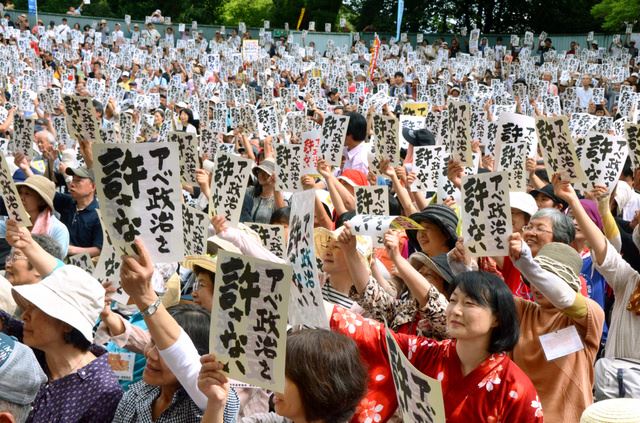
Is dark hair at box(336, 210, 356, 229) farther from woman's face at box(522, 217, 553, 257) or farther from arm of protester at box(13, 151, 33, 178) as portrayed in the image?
arm of protester at box(13, 151, 33, 178)

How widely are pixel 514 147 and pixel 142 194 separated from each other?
403 centimetres

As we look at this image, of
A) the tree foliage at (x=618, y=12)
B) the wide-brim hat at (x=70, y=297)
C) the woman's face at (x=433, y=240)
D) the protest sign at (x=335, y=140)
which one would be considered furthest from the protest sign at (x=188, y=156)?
the tree foliage at (x=618, y=12)

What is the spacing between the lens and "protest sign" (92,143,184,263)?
3.35 m

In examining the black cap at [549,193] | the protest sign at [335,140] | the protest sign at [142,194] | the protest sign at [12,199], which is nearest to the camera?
the protest sign at [142,194]

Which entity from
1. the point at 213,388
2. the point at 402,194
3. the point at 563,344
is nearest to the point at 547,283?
the point at 563,344

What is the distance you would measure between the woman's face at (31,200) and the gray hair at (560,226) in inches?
131

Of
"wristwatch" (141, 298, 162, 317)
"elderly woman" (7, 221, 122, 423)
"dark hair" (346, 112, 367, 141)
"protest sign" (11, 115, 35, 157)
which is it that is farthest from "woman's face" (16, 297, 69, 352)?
"protest sign" (11, 115, 35, 157)

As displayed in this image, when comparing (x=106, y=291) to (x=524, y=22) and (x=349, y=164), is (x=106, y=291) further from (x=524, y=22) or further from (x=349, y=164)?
(x=524, y=22)

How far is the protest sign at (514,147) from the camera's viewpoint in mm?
6793

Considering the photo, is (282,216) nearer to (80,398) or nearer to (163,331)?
(80,398)

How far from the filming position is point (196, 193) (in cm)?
833

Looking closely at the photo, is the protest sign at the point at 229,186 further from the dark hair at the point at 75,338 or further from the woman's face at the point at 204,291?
the dark hair at the point at 75,338

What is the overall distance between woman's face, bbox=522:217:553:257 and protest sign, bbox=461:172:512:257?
0.44 metres

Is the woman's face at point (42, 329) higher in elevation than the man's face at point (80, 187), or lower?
higher
